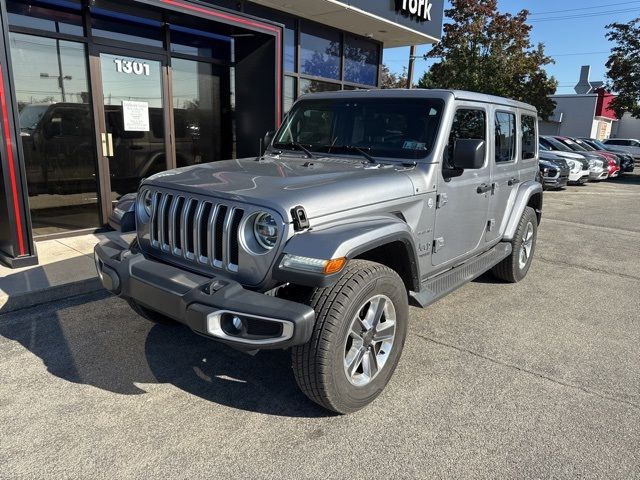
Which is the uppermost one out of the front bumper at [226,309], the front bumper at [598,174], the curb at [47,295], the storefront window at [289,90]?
the storefront window at [289,90]

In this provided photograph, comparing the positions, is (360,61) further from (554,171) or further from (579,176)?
(579,176)

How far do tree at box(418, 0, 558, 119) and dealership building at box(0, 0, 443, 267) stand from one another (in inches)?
427

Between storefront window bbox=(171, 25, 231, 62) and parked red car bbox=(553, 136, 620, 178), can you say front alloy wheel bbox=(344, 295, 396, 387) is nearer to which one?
storefront window bbox=(171, 25, 231, 62)

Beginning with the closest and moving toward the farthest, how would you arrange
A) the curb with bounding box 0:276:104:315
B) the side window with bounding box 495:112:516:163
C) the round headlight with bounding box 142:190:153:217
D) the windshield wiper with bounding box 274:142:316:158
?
the round headlight with bounding box 142:190:153:217
the windshield wiper with bounding box 274:142:316:158
the curb with bounding box 0:276:104:315
the side window with bounding box 495:112:516:163

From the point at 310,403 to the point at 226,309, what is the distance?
971 millimetres

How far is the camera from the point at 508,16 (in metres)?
19.8

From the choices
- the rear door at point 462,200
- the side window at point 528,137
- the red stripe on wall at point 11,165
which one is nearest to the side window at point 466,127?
the rear door at point 462,200

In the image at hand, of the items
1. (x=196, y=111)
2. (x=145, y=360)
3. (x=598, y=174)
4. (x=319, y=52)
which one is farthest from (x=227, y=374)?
(x=598, y=174)

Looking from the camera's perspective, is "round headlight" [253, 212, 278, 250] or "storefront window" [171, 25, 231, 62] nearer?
"round headlight" [253, 212, 278, 250]

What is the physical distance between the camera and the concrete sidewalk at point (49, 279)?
445 centimetres

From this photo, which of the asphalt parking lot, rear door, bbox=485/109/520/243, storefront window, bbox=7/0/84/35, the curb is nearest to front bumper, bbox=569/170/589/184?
rear door, bbox=485/109/520/243

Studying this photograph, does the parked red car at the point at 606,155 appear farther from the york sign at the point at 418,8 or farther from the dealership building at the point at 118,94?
the dealership building at the point at 118,94

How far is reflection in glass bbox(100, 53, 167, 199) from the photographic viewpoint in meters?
7.09

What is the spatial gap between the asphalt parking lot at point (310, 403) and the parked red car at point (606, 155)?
51.3 ft
